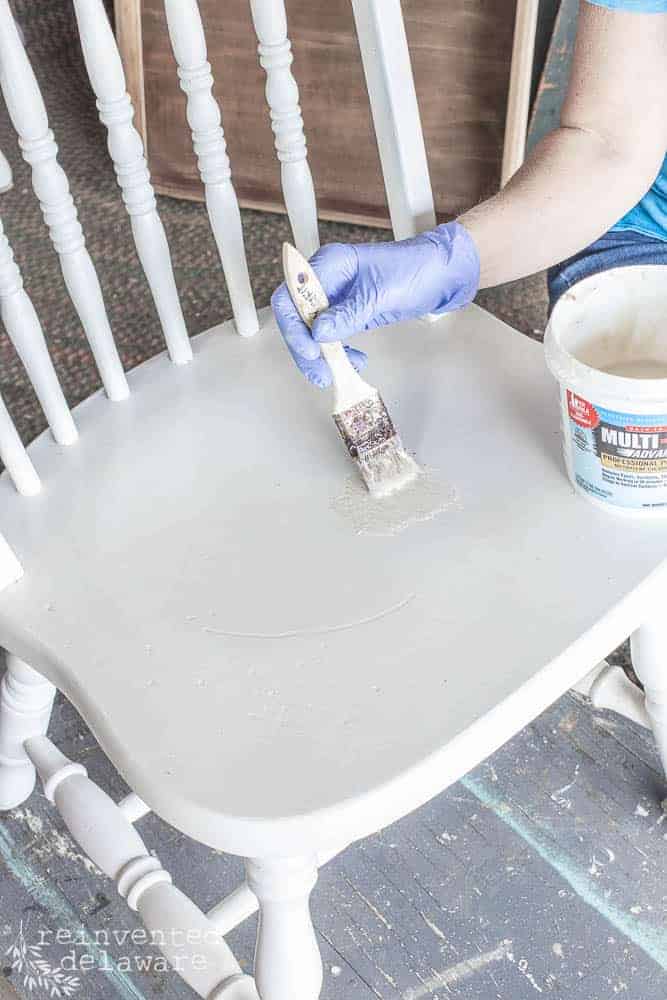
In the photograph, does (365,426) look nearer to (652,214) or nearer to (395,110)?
(395,110)

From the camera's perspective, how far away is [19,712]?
987 mm

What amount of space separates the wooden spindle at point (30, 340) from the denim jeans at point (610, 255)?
0.42m

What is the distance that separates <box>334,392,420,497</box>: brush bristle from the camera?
78 centimetres

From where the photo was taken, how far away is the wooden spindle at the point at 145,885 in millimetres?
848

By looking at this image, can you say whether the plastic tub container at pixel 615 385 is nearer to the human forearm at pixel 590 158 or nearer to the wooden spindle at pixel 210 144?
the human forearm at pixel 590 158

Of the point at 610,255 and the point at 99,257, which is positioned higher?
the point at 610,255

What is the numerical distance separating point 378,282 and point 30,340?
257mm

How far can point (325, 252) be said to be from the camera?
0.79 m

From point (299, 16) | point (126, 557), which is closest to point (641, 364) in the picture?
point (126, 557)

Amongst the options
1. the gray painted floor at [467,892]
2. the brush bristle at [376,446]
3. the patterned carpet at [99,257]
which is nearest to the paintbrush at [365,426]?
the brush bristle at [376,446]

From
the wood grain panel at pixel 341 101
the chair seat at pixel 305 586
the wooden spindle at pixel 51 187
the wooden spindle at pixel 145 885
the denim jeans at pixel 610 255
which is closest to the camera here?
the chair seat at pixel 305 586
